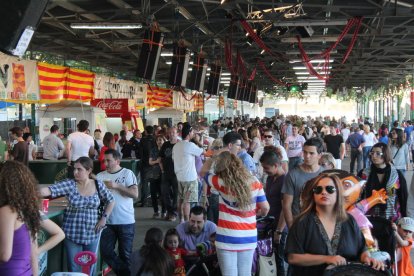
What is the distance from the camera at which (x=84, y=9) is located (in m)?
14.8

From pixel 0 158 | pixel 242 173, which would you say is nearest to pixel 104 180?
pixel 242 173

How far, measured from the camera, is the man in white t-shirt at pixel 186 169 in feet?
29.3

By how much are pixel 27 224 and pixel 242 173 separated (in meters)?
1.97

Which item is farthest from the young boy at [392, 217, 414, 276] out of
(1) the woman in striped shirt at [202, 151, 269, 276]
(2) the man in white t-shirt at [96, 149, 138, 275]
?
(2) the man in white t-shirt at [96, 149, 138, 275]

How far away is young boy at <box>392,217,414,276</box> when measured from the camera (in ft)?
17.5

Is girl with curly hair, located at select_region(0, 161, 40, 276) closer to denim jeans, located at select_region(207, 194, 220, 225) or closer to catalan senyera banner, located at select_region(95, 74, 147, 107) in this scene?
denim jeans, located at select_region(207, 194, 220, 225)

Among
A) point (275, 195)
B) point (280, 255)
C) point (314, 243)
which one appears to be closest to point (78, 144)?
point (275, 195)

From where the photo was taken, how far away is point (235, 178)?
4688 mm

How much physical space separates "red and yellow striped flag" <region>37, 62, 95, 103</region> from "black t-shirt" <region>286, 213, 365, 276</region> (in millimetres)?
11400

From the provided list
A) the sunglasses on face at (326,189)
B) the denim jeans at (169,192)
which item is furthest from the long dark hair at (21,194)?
the denim jeans at (169,192)

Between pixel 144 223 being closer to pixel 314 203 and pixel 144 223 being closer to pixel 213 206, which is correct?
pixel 213 206

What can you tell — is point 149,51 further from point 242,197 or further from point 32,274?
point 32,274

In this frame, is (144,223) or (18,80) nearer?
(144,223)

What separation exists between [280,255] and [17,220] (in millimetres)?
3137
